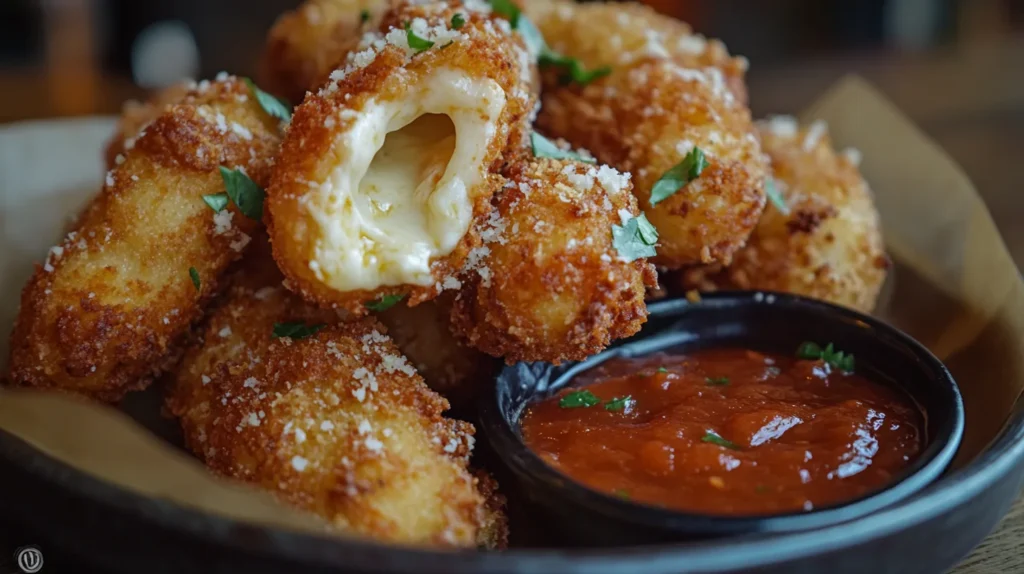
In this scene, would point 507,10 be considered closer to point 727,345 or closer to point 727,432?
point 727,345

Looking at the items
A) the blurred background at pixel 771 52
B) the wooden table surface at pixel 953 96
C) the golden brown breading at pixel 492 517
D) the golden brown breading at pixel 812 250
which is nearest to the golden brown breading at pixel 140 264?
the golden brown breading at pixel 492 517

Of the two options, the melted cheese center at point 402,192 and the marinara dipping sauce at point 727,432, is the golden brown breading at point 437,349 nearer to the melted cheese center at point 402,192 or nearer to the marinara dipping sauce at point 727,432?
the marinara dipping sauce at point 727,432

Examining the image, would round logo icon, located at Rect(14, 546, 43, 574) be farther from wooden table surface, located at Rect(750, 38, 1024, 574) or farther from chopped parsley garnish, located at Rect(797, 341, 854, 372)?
wooden table surface, located at Rect(750, 38, 1024, 574)

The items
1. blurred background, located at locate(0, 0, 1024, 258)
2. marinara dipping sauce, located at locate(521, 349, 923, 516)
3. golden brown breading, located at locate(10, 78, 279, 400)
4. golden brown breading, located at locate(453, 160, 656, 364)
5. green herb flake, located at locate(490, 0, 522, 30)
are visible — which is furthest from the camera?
blurred background, located at locate(0, 0, 1024, 258)

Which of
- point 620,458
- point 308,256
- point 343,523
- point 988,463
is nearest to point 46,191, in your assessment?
point 308,256

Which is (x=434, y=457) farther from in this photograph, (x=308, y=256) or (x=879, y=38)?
(x=879, y=38)

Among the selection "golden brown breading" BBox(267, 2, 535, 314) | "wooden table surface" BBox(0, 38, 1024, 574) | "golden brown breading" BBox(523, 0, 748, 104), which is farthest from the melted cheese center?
"wooden table surface" BBox(0, 38, 1024, 574)
